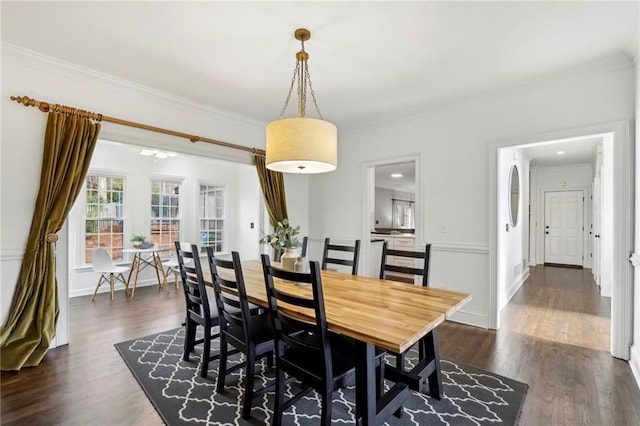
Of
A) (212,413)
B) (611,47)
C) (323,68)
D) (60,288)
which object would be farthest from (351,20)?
(60,288)

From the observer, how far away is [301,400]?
80.3 inches

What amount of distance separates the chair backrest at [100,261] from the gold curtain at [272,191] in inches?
97.0

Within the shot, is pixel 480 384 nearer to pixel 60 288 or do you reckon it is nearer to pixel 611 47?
pixel 611 47

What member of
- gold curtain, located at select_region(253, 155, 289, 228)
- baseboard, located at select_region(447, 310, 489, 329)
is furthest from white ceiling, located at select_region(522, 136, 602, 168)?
gold curtain, located at select_region(253, 155, 289, 228)

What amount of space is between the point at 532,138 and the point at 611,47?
0.86 m

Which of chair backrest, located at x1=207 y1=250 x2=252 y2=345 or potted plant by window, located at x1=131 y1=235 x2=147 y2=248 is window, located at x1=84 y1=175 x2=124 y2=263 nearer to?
potted plant by window, located at x1=131 y1=235 x2=147 y2=248

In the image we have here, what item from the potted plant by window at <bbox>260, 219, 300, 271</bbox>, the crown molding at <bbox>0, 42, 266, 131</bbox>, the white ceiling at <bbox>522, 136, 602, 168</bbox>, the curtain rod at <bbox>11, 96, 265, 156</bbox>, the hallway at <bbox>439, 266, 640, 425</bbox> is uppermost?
the crown molding at <bbox>0, 42, 266, 131</bbox>

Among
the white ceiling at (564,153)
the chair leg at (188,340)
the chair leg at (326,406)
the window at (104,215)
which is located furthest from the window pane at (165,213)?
the white ceiling at (564,153)

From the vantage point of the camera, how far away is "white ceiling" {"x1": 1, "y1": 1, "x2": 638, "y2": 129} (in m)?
2.04

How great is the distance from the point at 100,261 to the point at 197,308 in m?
2.80

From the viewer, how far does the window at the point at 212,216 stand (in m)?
6.00

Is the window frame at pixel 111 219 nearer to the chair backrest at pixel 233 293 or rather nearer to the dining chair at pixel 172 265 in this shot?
the dining chair at pixel 172 265

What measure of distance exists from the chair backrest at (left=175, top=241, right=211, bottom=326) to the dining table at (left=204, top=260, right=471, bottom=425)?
0.37 meters

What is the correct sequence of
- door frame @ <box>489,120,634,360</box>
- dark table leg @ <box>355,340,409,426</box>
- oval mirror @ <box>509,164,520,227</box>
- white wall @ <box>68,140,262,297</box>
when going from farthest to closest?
1. white wall @ <box>68,140,262,297</box>
2. oval mirror @ <box>509,164,520,227</box>
3. door frame @ <box>489,120,634,360</box>
4. dark table leg @ <box>355,340,409,426</box>
